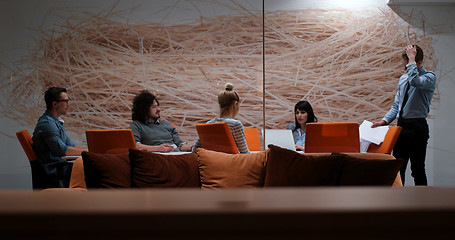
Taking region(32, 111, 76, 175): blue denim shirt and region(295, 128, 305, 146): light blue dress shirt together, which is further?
region(32, 111, 76, 175): blue denim shirt

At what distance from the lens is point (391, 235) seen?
0.20 meters

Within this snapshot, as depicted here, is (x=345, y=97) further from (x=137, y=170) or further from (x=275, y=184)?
(x=137, y=170)

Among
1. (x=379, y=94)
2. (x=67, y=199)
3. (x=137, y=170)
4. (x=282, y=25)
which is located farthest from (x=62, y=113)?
(x=67, y=199)

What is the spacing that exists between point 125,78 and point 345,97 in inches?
92.7

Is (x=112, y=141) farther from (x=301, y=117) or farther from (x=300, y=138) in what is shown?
(x=301, y=117)

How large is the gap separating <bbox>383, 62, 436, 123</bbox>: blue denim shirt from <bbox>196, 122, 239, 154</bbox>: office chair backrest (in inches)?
72.4

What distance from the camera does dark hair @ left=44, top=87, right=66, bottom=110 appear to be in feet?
13.2

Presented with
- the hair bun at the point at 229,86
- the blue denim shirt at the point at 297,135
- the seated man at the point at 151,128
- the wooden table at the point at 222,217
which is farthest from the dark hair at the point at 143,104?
the wooden table at the point at 222,217

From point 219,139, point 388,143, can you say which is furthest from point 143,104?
point 388,143

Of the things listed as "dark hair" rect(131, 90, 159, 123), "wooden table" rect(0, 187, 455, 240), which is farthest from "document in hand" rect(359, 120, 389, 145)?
"wooden table" rect(0, 187, 455, 240)

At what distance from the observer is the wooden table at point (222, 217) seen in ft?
0.61

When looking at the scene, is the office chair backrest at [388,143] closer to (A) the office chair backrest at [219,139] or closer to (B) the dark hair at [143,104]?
(A) the office chair backrest at [219,139]

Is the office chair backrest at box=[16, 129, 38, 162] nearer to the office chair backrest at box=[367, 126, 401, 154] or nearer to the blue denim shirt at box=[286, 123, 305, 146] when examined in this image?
the blue denim shirt at box=[286, 123, 305, 146]

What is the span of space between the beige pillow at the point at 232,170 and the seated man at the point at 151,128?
1.45 metres
